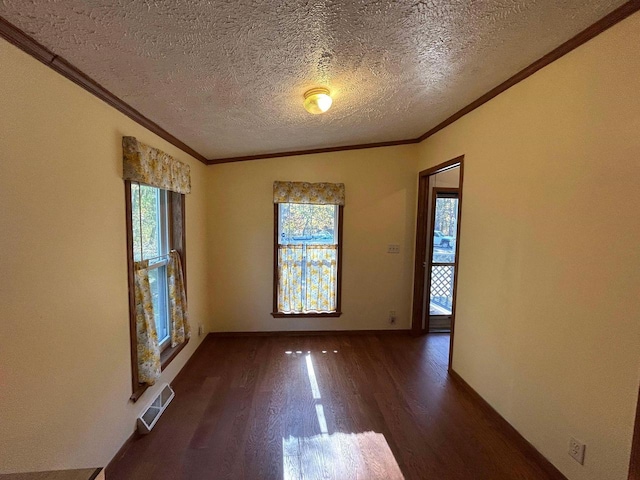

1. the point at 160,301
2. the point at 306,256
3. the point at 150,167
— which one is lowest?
the point at 160,301

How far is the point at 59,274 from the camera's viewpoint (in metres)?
1.27

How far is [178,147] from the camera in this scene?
2.58 metres

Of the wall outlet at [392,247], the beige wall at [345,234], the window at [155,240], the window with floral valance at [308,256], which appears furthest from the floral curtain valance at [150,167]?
the wall outlet at [392,247]

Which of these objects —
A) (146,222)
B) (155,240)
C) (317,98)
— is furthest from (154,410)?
(317,98)

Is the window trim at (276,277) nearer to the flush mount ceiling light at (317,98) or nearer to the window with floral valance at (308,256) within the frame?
the window with floral valance at (308,256)

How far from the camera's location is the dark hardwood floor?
1677 millimetres

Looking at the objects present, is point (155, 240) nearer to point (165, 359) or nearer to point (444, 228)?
point (165, 359)

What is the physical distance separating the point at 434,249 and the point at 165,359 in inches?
130

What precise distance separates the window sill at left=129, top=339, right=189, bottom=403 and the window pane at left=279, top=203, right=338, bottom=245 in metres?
1.55

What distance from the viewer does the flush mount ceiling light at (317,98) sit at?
1.79 m

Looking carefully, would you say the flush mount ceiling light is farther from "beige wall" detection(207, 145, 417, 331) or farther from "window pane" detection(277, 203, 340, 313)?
"window pane" detection(277, 203, 340, 313)

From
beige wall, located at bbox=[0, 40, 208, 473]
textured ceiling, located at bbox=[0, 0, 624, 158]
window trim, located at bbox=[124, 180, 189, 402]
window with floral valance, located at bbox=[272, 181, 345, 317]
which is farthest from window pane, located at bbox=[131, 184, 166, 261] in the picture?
window with floral valance, located at bbox=[272, 181, 345, 317]

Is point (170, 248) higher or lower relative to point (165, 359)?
higher

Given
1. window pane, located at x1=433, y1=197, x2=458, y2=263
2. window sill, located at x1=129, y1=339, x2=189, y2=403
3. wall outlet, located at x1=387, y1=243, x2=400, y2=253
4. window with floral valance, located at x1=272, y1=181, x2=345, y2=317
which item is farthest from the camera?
window pane, located at x1=433, y1=197, x2=458, y2=263
